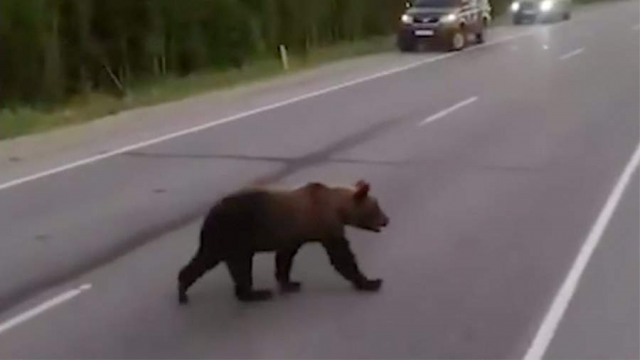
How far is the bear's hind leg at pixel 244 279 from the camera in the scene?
8906 mm

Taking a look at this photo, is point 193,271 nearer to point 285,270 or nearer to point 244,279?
point 244,279

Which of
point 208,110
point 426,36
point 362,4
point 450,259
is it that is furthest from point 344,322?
point 362,4

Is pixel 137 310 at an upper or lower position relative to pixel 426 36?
upper

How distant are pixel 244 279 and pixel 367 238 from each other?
2.52 metres

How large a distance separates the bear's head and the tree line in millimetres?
18591

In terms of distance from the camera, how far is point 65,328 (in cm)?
850

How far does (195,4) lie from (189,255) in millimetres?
23112

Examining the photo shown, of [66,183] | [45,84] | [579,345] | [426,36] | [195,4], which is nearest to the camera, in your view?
[579,345]

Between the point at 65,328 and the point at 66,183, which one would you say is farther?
the point at 66,183

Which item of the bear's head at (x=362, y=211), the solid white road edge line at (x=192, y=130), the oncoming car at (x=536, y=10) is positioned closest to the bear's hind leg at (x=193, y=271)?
the bear's head at (x=362, y=211)

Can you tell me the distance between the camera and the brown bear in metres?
8.79

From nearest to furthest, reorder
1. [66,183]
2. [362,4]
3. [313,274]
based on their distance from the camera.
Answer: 1. [313,274]
2. [66,183]
3. [362,4]

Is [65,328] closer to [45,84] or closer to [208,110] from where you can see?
[208,110]

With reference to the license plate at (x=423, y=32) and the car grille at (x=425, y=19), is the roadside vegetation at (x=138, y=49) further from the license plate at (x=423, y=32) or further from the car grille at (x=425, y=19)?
the car grille at (x=425, y=19)
